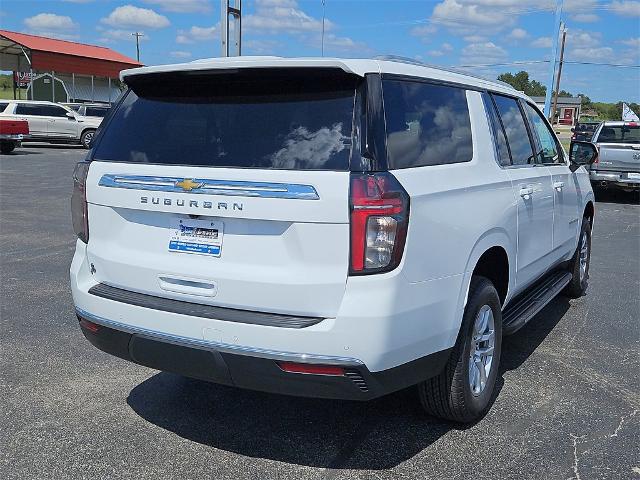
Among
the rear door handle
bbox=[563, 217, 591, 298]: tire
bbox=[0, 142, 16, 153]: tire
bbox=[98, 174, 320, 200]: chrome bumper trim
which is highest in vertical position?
bbox=[98, 174, 320, 200]: chrome bumper trim

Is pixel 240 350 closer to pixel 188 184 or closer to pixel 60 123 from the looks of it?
pixel 188 184

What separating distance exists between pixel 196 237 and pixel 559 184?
10.8ft

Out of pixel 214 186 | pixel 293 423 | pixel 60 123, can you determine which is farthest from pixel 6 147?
pixel 214 186

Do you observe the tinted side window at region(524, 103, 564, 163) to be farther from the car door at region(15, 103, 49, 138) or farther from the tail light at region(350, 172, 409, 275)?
the car door at region(15, 103, 49, 138)

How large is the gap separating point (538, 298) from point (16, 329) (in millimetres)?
3988

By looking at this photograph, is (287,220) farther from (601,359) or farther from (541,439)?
(601,359)

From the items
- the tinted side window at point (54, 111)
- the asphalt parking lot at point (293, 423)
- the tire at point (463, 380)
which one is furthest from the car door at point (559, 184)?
the tinted side window at point (54, 111)

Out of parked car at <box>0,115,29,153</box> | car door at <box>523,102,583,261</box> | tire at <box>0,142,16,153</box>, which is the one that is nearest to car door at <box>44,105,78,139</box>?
parked car at <box>0,115,29,153</box>

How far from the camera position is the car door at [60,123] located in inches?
1047

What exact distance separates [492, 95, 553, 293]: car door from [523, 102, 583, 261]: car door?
179mm

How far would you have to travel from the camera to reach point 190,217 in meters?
3.14


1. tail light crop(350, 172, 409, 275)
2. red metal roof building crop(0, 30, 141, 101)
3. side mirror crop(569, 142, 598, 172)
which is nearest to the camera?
tail light crop(350, 172, 409, 275)

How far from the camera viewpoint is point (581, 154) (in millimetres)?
5980

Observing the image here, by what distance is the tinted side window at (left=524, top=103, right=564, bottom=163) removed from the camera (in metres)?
5.20
